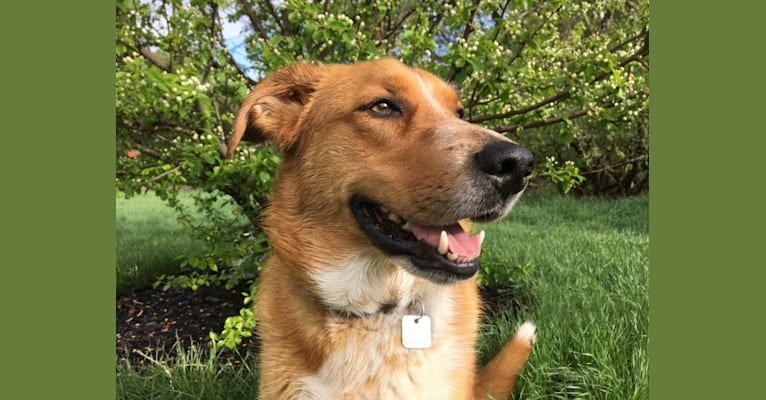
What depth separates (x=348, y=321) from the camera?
1.80 m

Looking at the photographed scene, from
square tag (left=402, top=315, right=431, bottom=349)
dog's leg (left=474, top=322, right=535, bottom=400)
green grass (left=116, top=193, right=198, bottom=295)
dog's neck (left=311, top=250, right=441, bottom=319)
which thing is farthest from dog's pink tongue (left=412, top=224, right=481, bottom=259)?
green grass (left=116, top=193, right=198, bottom=295)

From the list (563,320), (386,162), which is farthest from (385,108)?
(563,320)

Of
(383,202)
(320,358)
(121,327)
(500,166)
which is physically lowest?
(121,327)

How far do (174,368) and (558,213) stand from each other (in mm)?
5022

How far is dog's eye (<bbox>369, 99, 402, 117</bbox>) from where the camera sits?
5.99 ft

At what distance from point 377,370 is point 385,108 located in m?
0.98

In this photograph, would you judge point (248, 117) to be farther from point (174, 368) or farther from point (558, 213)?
point (558, 213)

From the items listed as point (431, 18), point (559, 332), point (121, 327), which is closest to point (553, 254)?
point (559, 332)

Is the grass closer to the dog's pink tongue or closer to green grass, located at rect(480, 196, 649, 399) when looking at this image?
green grass, located at rect(480, 196, 649, 399)

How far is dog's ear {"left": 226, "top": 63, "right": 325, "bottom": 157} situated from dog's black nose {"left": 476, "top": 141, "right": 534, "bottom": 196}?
2.92ft

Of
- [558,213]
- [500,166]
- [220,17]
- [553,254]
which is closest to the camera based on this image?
[500,166]

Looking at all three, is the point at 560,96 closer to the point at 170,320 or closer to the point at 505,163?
the point at 505,163

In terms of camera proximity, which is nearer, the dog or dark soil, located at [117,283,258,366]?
the dog

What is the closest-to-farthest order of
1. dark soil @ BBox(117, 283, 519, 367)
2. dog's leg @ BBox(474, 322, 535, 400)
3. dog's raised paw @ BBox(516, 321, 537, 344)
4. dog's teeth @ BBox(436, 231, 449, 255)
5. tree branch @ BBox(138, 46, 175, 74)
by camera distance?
dog's teeth @ BBox(436, 231, 449, 255), dog's leg @ BBox(474, 322, 535, 400), dog's raised paw @ BBox(516, 321, 537, 344), tree branch @ BBox(138, 46, 175, 74), dark soil @ BBox(117, 283, 519, 367)
